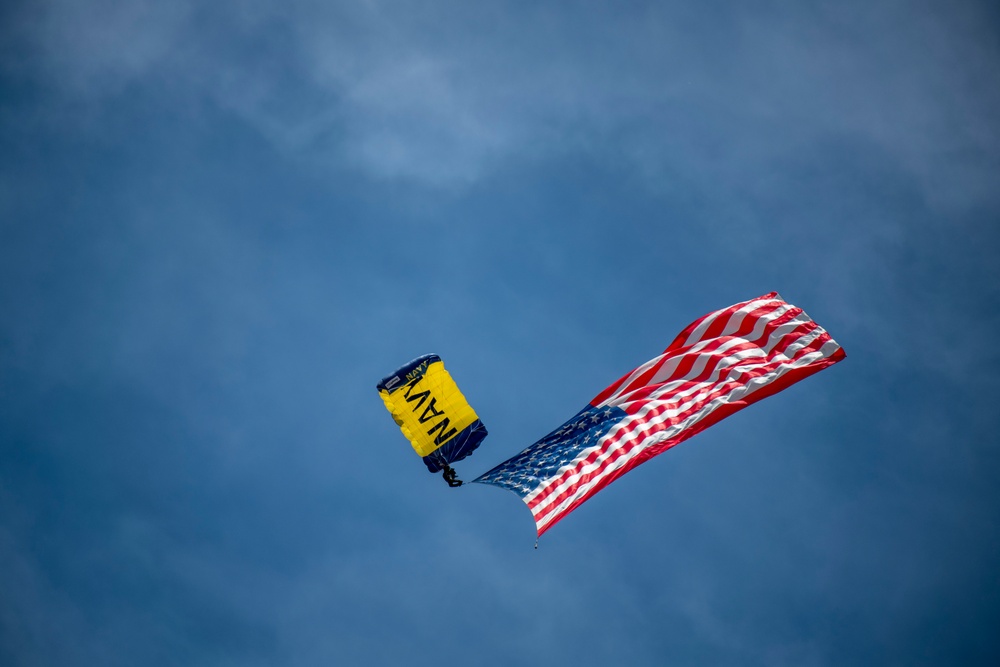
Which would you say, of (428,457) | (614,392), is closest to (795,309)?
(614,392)

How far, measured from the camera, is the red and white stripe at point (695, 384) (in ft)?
93.4

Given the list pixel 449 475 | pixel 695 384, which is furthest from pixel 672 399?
pixel 449 475

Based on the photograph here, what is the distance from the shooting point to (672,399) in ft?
99.5

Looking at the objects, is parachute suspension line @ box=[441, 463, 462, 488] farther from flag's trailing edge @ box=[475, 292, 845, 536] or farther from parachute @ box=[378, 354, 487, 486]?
flag's trailing edge @ box=[475, 292, 845, 536]

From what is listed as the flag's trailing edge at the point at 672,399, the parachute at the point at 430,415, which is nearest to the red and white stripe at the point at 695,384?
the flag's trailing edge at the point at 672,399

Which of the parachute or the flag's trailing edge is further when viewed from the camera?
the parachute

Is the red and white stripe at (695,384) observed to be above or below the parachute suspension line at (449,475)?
below

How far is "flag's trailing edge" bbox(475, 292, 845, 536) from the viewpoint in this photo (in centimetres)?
2852

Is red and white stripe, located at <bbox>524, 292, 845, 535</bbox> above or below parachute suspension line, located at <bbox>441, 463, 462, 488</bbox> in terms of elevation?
below

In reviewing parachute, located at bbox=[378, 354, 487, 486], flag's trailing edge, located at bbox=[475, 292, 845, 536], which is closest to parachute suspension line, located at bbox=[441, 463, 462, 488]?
parachute, located at bbox=[378, 354, 487, 486]

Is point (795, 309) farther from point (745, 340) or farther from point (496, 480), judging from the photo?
point (496, 480)

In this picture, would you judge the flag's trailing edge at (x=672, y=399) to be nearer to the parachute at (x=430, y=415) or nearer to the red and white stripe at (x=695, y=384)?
the red and white stripe at (x=695, y=384)

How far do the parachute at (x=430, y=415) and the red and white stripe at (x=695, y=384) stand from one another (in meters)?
6.15

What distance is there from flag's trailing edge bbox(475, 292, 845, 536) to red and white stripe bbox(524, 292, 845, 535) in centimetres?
3
